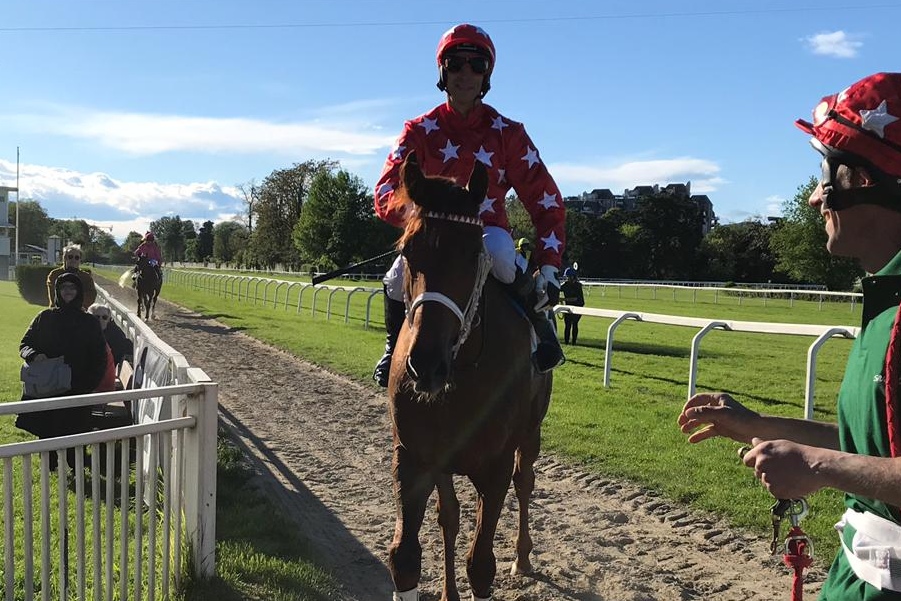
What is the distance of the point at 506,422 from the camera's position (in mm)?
3229

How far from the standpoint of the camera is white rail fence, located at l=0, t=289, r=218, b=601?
2701 millimetres

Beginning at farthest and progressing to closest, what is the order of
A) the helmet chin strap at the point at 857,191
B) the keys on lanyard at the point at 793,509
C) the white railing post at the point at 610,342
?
the white railing post at the point at 610,342
the keys on lanyard at the point at 793,509
the helmet chin strap at the point at 857,191

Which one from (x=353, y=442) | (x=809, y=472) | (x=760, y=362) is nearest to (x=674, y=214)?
(x=760, y=362)

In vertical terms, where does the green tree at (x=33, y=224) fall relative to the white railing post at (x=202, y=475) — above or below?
above

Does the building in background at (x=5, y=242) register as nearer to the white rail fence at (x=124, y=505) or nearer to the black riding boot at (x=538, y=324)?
the white rail fence at (x=124, y=505)

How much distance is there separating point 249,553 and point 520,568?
1.60m

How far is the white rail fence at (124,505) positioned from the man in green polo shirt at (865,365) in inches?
98.3

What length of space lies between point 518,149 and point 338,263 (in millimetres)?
52978

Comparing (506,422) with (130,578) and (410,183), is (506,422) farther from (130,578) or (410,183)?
(130,578)

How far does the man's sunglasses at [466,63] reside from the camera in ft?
11.9

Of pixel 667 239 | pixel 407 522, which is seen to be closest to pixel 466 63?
pixel 407 522

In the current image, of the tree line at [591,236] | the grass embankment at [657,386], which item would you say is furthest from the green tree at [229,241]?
the grass embankment at [657,386]

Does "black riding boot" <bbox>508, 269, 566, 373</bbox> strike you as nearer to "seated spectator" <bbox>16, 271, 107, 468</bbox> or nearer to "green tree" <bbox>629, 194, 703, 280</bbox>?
"seated spectator" <bbox>16, 271, 107, 468</bbox>

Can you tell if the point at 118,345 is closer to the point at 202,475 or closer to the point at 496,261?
the point at 202,475
